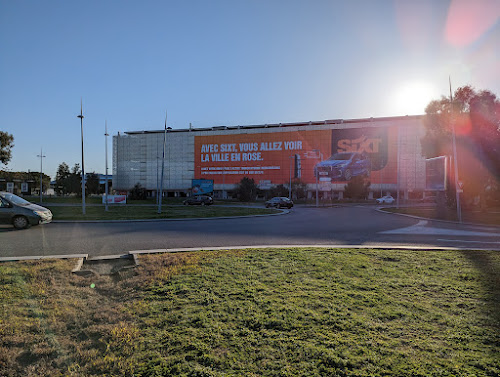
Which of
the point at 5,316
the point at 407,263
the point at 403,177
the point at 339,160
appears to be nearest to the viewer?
the point at 5,316

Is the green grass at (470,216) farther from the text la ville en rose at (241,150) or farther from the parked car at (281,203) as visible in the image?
the text la ville en rose at (241,150)

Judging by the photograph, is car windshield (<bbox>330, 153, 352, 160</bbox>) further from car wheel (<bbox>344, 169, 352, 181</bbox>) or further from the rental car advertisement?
car wheel (<bbox>344, 169, 352, 181</bbox>)

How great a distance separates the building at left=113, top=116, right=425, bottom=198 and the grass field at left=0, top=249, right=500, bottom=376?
2600 inches

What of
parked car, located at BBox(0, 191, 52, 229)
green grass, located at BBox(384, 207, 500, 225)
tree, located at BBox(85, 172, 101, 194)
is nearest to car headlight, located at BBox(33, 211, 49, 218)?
parked car, located at BBox(0, 191, 52, 229)

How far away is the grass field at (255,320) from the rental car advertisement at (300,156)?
213 ft

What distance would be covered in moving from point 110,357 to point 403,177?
82.4m

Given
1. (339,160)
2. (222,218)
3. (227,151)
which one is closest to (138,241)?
(222,218)

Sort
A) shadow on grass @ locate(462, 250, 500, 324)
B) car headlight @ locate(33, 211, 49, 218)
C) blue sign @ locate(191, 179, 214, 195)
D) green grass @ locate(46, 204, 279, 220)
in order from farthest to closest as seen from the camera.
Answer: blue sign @ locate(191, 179, 214, 195) → green grass @ locate(46, 204, 279, 220) → car headlight @ locate(33, 211, 49, 218) → shadow on grass @ locate(462, 250, 500, 324)

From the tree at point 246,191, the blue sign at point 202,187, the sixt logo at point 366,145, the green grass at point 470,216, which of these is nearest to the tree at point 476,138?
the green grass at point 470,216

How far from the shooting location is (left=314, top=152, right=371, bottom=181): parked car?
6850 centimetres

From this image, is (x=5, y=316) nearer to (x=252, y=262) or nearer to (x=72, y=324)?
(x=72, y=324)

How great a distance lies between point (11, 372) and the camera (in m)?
3.06

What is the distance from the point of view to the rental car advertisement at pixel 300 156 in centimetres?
7216

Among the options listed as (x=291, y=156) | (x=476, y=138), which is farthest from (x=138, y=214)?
(x=291, y=156)
